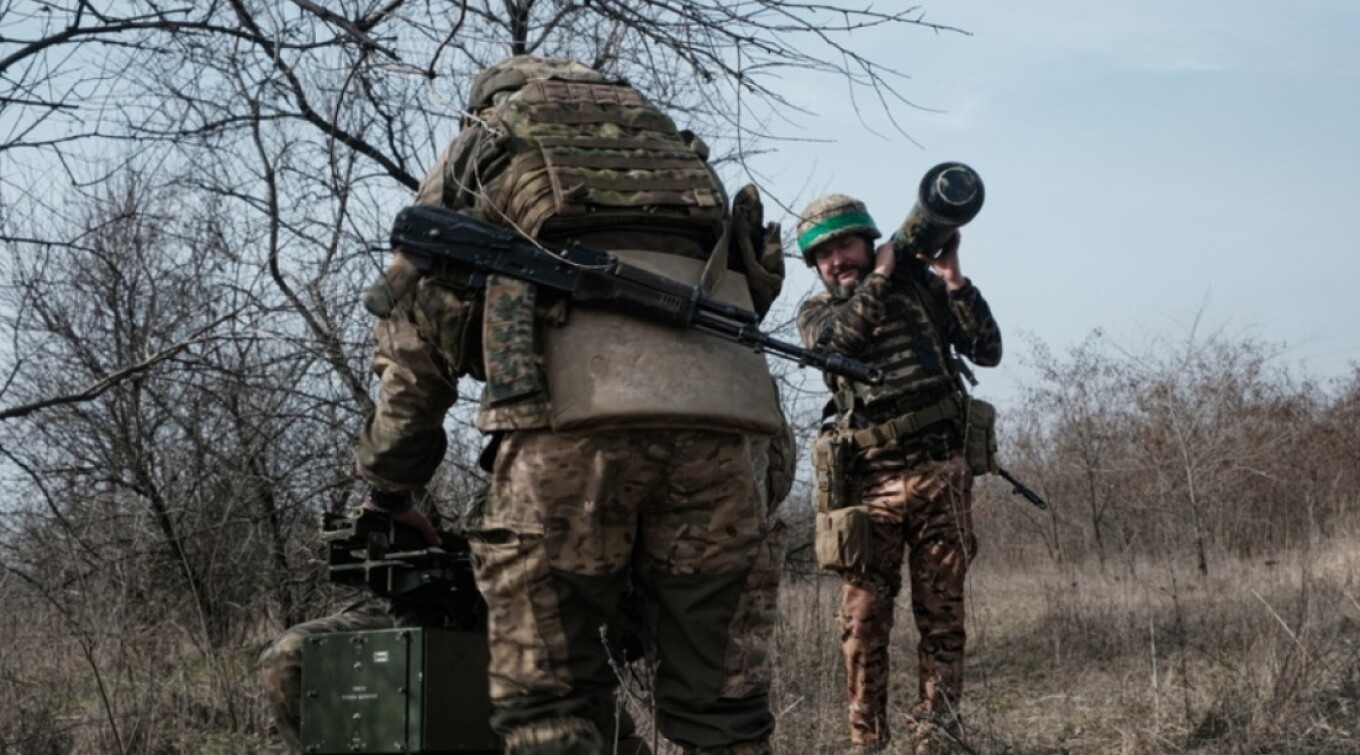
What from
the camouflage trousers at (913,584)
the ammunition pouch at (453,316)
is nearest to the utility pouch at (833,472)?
the camouflage trousers at (913,584)

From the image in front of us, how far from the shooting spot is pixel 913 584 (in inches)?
226

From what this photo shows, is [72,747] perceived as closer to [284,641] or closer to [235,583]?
[284,641]

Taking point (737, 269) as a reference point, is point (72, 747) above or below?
below

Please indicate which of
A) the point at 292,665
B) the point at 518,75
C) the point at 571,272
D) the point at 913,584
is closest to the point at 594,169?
the point at 571,272

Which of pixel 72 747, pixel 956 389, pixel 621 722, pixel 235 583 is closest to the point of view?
pixel 621 722

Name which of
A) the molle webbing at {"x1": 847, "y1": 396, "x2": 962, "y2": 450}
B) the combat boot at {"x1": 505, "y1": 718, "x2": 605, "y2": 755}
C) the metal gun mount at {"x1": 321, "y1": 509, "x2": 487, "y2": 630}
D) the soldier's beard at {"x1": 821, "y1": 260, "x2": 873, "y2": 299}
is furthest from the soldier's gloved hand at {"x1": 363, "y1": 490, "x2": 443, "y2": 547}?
the soldier's beard at {"x1": 821, "y1": 260, "x2": 873, "y2": 299}

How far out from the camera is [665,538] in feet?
10.4

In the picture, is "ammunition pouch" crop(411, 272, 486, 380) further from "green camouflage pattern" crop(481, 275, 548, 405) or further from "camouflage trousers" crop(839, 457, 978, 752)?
"camouflage trousers" crop(839, 457, 978, 752)

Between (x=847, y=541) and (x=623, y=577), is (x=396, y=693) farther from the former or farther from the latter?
(x=847, y=541)

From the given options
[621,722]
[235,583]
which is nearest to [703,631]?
[621,722]

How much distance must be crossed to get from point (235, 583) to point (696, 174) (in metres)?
4.62

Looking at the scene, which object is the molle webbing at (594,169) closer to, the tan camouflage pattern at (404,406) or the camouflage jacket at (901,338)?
the tan camouflage pattern at (404,406)

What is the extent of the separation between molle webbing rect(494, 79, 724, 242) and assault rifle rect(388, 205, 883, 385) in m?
0.07

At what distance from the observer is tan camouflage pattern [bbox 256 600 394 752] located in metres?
3.47
